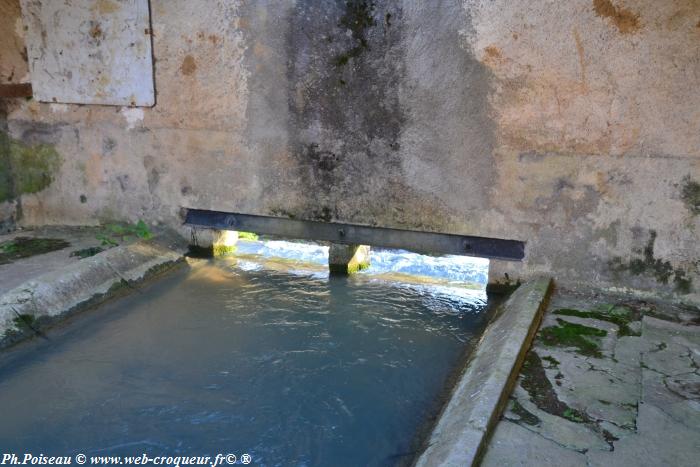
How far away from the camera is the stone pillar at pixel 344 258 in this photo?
513 centimetres

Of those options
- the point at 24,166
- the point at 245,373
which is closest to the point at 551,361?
the point at 245,373

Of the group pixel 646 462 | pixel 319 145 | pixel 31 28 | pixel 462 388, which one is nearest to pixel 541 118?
pixel 319 145

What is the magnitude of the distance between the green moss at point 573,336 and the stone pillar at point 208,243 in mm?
3258

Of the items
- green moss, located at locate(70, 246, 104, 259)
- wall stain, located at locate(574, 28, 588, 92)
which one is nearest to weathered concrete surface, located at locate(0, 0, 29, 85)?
green moss, located at locate(70, 246, 104, 259)

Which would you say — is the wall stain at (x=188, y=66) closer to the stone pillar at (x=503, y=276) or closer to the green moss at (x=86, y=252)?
the green moss at (x=86, y=252)

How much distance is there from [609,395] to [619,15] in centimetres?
245

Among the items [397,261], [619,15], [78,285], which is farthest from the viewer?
[397,261]

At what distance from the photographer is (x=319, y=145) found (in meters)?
4.65

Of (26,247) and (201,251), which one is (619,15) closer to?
(201,251)

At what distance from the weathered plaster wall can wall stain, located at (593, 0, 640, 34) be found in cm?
1

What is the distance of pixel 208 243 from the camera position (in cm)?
545

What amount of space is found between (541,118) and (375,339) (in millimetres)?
1975

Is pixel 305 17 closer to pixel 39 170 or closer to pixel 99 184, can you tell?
pixel 99 184

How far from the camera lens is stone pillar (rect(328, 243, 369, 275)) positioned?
5.13m
